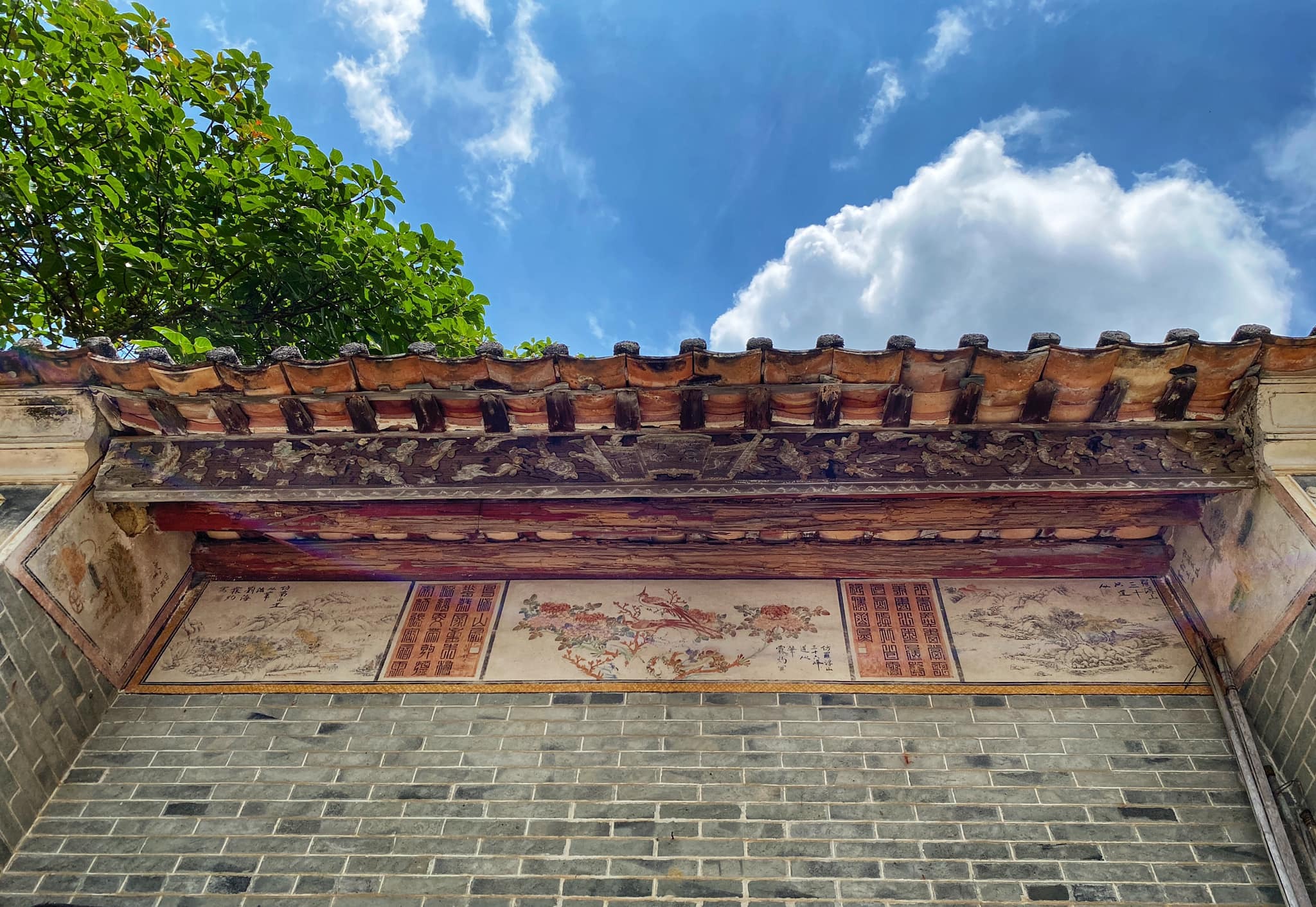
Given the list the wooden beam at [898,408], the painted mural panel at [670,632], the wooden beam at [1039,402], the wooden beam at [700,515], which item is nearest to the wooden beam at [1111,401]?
the wooden beam at [1039,402]

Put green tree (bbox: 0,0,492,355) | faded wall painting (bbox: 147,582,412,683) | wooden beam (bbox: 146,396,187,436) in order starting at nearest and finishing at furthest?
wooden beam (bbox: 146,396,187,436), faded wall painting (bbox: 147,582,412,683), green tree (bbox: 0,0,492,355)

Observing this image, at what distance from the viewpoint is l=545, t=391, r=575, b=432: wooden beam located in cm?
356

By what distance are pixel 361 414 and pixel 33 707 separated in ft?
6.29

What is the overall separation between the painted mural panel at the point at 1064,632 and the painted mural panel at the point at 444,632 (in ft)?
8.13

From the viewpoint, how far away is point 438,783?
11.4 ft

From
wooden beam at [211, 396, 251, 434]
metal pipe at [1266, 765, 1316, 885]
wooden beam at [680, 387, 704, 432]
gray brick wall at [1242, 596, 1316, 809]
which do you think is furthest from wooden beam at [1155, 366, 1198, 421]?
wooden beam at [211, 396, 251, 434]

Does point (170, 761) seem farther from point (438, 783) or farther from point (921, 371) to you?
point (921, 371)

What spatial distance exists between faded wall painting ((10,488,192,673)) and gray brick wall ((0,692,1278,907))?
44 cm

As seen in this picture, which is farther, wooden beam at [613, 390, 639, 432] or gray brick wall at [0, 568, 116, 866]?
wooden beam at [613, 390, 639, 432]

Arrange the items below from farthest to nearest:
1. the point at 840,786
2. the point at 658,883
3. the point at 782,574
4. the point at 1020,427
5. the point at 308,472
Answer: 1. the point at 782,574
2. the point at 308,472
3. the point at 1020,427
4. the point at 840,786
5. the point at 658,883

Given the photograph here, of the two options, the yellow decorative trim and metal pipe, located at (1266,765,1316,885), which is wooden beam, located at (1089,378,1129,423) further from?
metal pipe, located at (1266,765,1316,885)

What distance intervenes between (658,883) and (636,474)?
176 centimetres

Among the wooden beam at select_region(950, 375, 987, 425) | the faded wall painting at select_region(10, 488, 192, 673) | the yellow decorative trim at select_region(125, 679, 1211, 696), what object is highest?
the wooden beam at select_region(950, 375, 987, 425)

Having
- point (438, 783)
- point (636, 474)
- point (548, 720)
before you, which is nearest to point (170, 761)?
point (438, 783)
